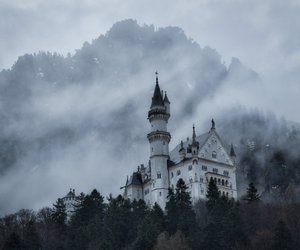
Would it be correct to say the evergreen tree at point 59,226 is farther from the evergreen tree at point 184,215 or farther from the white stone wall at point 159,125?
the white stone wall at point 159,125

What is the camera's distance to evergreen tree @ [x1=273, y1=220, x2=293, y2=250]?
6462 cm

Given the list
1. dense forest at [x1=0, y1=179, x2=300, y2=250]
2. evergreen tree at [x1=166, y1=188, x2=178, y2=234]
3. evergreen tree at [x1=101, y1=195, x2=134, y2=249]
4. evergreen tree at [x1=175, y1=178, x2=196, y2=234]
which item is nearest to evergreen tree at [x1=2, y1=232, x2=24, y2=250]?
dense forest at [x1=0, y1=179, x2=300, y2=250]

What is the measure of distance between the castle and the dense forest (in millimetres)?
12369

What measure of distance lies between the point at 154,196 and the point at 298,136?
60.1 metres

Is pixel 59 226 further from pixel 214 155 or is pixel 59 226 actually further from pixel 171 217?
pixel 214 155

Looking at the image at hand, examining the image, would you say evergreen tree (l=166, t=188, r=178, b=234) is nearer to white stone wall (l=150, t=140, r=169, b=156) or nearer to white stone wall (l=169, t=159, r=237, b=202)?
white stone wall (l=169, t=159, r=237, b=202)

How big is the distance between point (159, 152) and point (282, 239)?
1748 inches

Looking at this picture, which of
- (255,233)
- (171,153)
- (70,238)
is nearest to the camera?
(255,233)

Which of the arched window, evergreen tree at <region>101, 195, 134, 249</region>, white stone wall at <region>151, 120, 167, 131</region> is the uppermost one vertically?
white stone wall at <region>151, 120, 167, 131</region>

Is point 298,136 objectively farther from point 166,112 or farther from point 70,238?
point 70,238

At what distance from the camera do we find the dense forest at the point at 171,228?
230 feet

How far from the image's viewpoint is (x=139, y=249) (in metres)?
73.7

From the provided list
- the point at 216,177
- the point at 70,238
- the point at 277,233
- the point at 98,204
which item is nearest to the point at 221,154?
the point at 216,177

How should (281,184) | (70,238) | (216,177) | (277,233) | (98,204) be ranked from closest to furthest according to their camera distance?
(277,233) < (70,238) < (98,204) < (216,177) < (281,184)
